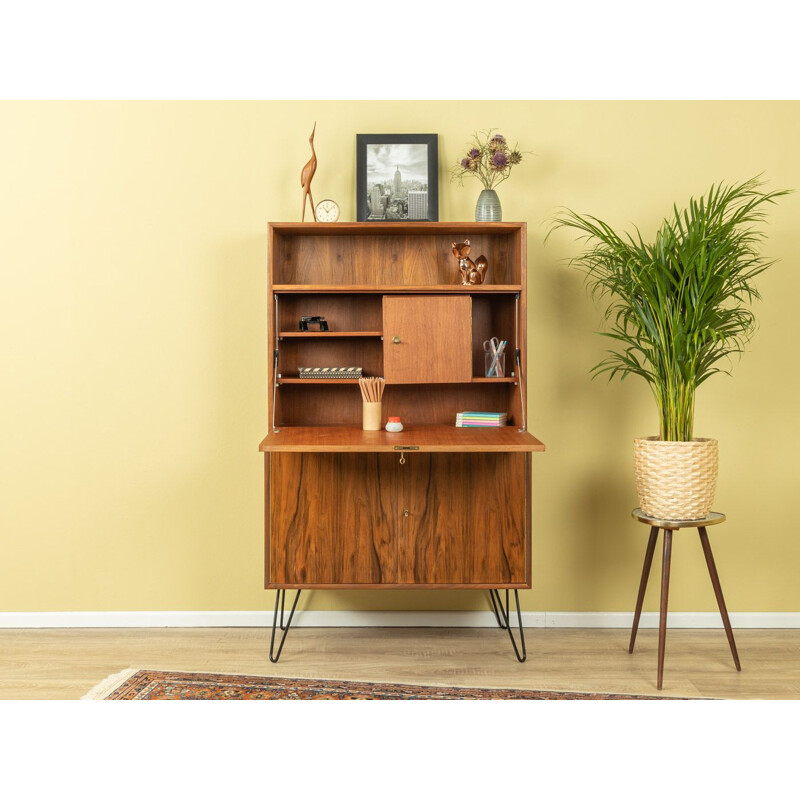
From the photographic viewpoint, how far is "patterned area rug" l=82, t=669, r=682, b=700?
309cm

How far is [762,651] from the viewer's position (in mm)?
3615

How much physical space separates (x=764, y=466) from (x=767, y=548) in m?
0.40

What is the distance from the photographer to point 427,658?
351 cm

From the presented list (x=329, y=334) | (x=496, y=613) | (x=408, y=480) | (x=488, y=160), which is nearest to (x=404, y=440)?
(x=408, y=480)

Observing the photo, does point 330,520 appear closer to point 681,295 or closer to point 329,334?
point 329,334

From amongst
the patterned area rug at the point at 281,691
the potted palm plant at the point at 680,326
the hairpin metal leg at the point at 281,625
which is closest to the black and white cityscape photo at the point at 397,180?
the potted palm plant at the point at 680,326

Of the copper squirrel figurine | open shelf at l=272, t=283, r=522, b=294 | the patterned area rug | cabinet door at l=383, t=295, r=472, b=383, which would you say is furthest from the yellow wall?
the patterned area rug

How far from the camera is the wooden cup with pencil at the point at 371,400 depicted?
3563 millimetres

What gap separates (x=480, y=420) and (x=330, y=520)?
81cm

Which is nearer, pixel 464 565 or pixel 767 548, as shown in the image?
pixel 464 565

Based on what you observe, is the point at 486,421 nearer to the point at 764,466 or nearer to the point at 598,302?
the point at 598,302

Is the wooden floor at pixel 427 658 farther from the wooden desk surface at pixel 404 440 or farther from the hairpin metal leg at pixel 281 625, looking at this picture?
the wooden desk surface at pixel 404 440

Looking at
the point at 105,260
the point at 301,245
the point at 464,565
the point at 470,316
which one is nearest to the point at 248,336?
the point at 301,245

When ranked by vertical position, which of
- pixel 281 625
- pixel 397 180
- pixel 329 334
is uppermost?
pixel 397 180
